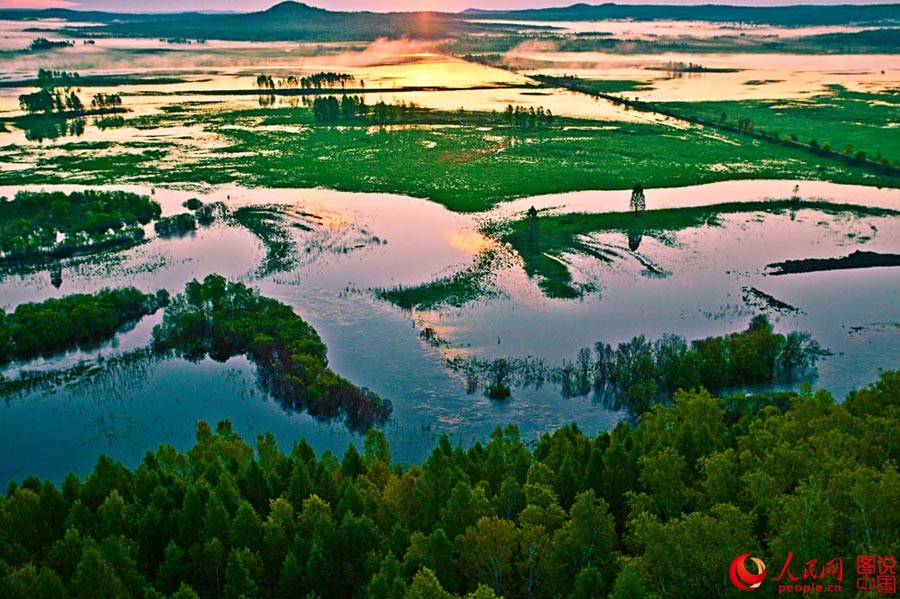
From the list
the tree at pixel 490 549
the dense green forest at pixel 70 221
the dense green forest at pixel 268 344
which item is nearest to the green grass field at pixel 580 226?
the dense green forest at pixel 268 344

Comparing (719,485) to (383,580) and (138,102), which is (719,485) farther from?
(138,102)

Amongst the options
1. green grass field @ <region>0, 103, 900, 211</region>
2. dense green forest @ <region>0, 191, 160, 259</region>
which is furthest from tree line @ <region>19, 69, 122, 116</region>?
dense green forest @ <region>0, 191, 160, 259</region>

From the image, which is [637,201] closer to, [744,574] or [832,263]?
[832,263]

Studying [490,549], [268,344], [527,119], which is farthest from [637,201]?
[527,119]

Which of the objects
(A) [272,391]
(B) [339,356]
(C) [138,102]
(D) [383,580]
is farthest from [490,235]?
(C) [138,102]

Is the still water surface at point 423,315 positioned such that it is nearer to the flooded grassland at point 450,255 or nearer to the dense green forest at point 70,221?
the flooded grassland at point 450,255

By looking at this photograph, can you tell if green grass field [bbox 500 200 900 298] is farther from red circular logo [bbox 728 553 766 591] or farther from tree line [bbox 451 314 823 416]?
red circular logo [bbox 728 553 766 591]
